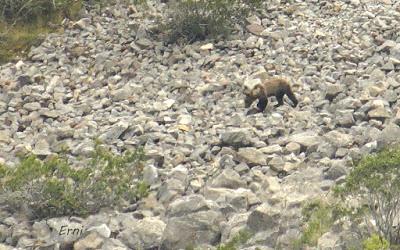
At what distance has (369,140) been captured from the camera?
7996 mm

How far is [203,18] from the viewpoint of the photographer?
12570 mm

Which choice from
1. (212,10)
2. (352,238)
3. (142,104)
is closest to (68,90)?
(142,104)

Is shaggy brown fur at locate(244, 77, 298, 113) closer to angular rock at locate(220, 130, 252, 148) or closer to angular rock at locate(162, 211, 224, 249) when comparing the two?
angular rock at locate(220, 130, 252, 148)

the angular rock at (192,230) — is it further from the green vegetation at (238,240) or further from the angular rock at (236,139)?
the angular rock at (236,139)

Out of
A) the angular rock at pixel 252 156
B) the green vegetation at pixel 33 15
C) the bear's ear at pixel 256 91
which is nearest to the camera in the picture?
the angular rock at pixel 252 156

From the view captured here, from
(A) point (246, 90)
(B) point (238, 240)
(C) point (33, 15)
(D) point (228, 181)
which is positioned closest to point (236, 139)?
(D) point (228, 181)

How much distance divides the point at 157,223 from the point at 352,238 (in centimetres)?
207

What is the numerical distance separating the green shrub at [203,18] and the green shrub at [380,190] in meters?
6.60

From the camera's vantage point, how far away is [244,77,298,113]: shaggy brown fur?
9664mm

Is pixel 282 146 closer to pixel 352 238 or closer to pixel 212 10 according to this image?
pixel 352 238

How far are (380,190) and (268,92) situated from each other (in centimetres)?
409

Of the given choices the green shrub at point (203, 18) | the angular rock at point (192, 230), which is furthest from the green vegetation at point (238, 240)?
the green shrub at point (203, 18)

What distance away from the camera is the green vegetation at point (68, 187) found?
745 cm

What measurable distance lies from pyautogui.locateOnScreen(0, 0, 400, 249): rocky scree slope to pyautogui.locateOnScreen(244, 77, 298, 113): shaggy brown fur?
0.17 meters
